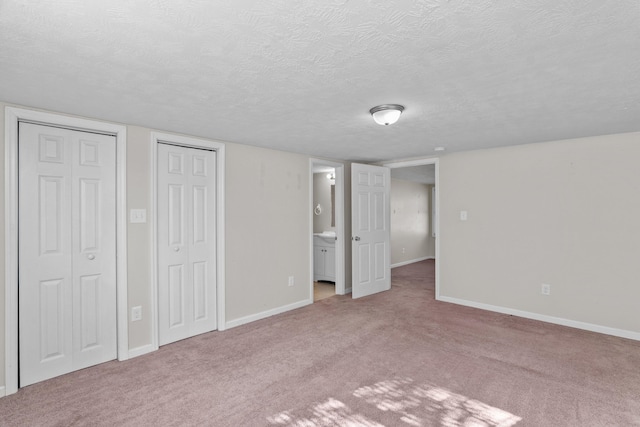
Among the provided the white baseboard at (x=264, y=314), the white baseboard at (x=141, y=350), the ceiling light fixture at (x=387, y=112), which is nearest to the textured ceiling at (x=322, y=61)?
the ceiling light fixture at (x=387, y=112)

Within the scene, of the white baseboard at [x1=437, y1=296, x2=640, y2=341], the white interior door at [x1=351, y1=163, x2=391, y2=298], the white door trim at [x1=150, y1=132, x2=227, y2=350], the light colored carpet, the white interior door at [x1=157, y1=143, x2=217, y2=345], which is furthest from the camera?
the light colored carpet

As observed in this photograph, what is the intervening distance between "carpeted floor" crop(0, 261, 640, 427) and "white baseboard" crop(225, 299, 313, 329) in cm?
14

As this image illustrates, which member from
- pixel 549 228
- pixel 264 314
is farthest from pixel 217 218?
pixel 549 228

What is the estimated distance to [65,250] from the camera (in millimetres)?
2781

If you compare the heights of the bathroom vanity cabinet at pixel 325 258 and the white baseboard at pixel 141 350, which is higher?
the bathroom vanity cabinet at pixel 325 258

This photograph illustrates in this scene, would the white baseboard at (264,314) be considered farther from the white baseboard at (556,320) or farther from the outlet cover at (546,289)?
the outlet cover at (546,289)

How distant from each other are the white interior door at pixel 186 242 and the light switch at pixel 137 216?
0.17m

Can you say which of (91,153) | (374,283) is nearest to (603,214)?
(374,283)

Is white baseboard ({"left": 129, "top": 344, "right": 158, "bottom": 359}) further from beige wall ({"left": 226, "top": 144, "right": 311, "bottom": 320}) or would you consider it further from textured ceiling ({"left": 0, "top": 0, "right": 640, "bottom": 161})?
textured ceiling ({"left": 0, "top": 0, "right": 640, "bottom": 161})

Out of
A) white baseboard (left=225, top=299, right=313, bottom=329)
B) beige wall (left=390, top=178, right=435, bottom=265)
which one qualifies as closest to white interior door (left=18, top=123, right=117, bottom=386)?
white baseboard (left=225, top=299, right=313, bottom=329)

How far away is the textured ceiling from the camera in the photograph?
1.36m

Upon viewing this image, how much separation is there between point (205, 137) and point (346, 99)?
1843 mm

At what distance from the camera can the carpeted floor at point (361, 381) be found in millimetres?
2176

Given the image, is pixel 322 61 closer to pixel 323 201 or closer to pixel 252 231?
pixel 252 231
